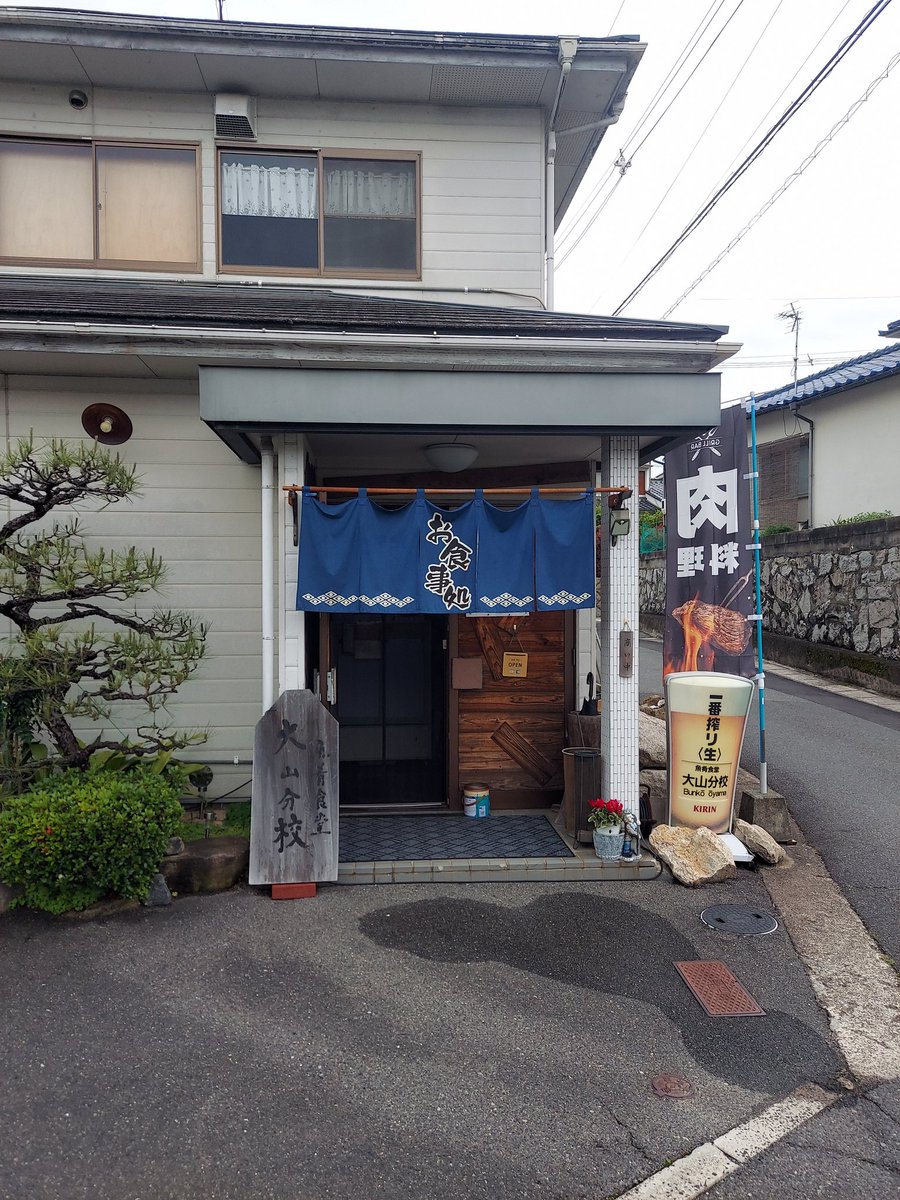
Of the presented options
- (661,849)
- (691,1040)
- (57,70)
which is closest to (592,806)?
(661,849)

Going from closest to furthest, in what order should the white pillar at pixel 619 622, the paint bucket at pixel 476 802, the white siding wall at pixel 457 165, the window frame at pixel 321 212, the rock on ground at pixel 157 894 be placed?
the rock on ground at pixel 157 894 → the white pillar at pixel 619 622 → the paint bucket at pixel 476 802 → the window frame at pixel 321 212 → the white siding wall at pixel 457 165

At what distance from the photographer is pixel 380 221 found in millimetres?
9328

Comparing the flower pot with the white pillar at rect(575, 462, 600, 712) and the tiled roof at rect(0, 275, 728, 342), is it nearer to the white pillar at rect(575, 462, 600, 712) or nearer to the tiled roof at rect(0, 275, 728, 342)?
the white pillar at rect(575, 462, 600, 712)

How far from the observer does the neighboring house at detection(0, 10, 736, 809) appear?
638 centimetres

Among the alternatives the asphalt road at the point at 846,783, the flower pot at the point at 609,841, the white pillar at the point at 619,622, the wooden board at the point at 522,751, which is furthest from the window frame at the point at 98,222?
the asphalt road at the point at 846,783

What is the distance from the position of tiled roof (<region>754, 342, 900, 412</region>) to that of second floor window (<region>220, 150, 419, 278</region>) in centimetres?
1177

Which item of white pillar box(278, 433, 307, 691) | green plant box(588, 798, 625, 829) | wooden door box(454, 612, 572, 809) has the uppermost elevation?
white pillar box(278, 433, 307, 691)

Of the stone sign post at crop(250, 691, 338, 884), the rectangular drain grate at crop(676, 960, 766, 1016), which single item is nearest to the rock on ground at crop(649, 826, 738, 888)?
the rectangular drain grate at crop(676, 960, 766, 1016)

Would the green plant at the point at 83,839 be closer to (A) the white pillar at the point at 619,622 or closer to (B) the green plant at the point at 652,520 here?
(A) the white pillar at the point at 619,622

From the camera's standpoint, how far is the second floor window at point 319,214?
9117 millimetres

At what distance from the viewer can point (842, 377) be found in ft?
59.2

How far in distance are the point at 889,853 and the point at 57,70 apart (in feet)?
40.0

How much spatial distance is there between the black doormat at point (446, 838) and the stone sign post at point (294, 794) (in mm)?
714

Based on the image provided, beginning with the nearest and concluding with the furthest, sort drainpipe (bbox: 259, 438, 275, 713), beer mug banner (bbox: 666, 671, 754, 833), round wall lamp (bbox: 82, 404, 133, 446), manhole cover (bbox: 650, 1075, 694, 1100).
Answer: manhole cover (bbox: 650, 1075, 694, 1100) < drainpipe (bbox: 259, 438, 275, 713) < beer mug banner (bbox: 666, 671, 754, 833) < round wall lamp (bbox: 82, 404, 133, 446)
